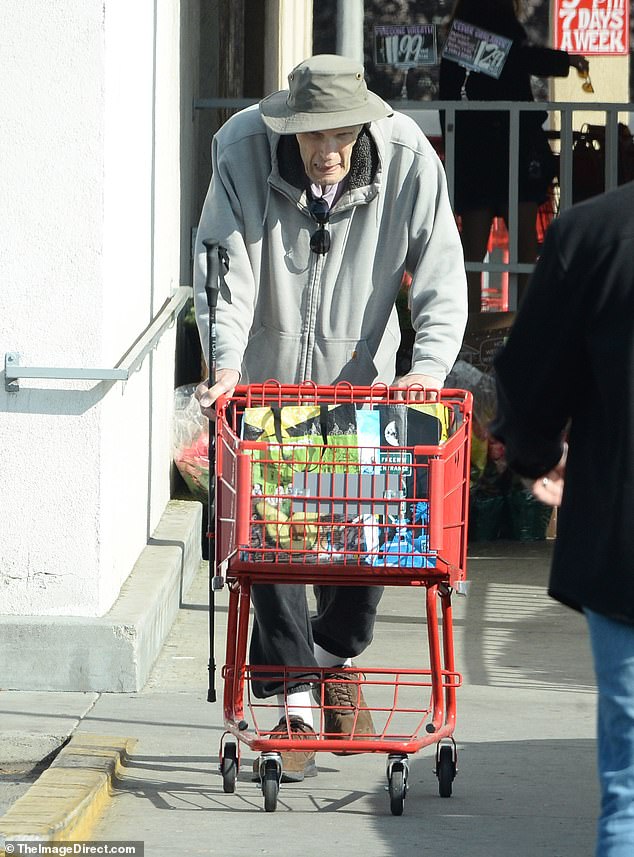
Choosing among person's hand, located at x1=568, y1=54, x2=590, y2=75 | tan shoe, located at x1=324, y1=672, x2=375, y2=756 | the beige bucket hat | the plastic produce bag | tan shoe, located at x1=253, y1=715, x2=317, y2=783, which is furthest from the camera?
person's hand, located at x1=568, y1=54, x2=590, y2=75

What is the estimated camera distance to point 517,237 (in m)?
9.49

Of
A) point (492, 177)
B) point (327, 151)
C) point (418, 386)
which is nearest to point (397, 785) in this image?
point (418, 386)

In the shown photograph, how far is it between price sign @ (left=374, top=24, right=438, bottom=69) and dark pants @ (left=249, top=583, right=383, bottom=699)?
8584 mm

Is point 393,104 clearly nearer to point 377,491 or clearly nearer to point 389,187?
point 389,187

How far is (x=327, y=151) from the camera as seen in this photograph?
190 inches

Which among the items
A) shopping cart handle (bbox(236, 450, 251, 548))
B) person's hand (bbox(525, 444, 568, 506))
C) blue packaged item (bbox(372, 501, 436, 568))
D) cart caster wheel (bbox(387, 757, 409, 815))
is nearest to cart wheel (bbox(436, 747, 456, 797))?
cart caster wheel (bbox(387, 757, 409, 815))

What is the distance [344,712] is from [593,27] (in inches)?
340

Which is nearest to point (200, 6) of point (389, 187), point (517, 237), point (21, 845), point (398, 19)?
point (517, 237)

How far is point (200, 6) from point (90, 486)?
463 cm

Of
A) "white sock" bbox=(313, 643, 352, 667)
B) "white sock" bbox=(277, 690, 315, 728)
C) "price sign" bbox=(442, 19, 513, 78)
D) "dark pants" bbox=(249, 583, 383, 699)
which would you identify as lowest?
"white sock" bbox=(277, 690, 315, 728)

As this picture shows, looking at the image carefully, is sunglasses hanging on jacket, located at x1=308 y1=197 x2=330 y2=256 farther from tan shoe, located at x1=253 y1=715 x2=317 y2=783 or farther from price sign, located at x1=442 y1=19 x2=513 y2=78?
price sign, located at x1=442 y1=19 x2=513 y2=78

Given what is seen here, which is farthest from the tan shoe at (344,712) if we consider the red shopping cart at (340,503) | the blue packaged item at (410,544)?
the blue packaged item at (410,544)

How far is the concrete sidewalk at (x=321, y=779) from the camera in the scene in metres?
4.46

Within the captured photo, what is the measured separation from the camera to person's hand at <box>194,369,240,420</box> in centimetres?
462
